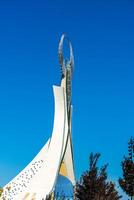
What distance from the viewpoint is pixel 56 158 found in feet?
166

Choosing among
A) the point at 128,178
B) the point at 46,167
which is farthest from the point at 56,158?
the point at 128,178

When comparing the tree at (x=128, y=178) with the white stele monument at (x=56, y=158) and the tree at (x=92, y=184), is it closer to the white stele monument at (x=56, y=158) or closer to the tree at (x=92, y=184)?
the tree at (x=92, y=184)

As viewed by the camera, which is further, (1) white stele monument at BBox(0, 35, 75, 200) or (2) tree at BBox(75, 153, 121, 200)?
(1) white stele monument at BBox(0, 35, 75, 200)

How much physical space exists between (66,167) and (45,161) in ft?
11.0

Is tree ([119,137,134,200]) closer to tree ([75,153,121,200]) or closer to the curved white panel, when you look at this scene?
tree ([75,153,121,200])

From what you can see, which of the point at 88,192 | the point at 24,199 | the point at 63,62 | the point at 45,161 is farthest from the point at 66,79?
the point at 88,192

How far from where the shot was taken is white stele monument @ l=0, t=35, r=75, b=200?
48531 mm

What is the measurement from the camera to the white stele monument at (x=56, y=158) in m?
48.5

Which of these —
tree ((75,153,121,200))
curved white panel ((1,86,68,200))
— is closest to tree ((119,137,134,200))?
tree ((75,153,121,200))

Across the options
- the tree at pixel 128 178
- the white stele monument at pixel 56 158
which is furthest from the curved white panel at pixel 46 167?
the tree at pixel 128 178

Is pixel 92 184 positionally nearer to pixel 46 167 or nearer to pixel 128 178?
pixel 128 178

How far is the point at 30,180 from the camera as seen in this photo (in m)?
49.8

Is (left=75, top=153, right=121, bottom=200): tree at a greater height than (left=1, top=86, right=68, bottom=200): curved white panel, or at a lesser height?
lesser

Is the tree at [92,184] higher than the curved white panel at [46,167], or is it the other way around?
the curved white panel at [46,167]
